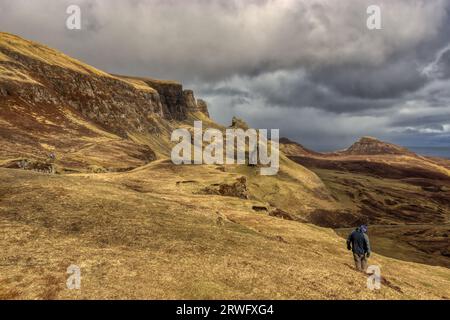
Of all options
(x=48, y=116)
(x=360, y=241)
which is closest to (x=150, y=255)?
(x=360, y=241)

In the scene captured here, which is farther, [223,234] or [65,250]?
[223,234]

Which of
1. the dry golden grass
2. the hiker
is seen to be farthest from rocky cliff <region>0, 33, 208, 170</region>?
the hiker

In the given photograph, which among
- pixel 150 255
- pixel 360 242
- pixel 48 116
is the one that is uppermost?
pixel 48 116

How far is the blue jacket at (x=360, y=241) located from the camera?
3203 cm

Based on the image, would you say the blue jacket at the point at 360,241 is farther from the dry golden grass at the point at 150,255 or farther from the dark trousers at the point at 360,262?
the dry golden grass at the point at 150,255

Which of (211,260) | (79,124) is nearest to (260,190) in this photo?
(79,124)

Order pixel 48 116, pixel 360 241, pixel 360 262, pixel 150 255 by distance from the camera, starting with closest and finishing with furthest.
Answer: pixel 150 255, pixel 360 241, pixel 360 262, pixel 48 116

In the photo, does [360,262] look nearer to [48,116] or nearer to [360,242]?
[360,242]

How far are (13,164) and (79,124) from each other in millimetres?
86669

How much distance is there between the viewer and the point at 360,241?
32281mm

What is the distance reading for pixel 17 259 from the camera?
93.8 feet

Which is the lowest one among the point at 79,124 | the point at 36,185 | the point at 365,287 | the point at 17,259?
the point at 365,287

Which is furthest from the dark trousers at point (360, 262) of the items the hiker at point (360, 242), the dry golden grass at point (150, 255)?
the dry golden grass at point (150, 255)

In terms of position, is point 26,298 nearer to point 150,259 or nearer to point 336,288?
point 150,259
